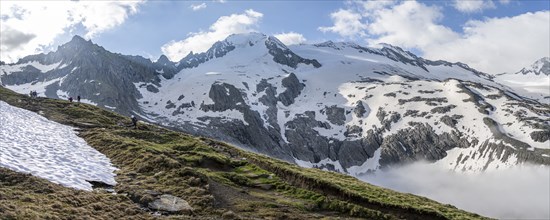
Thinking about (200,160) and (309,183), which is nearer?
(309,183)

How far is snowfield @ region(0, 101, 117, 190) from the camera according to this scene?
34.4 meters

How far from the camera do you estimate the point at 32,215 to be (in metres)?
22.9

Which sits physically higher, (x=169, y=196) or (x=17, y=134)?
(x=17, y=134)

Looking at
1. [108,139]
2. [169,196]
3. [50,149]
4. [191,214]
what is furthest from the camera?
[108,139]

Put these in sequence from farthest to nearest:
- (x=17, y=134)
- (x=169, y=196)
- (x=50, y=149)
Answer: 1. (x=17, y=134)
2. (x=50, y=149)
3. (x=169, y=196)

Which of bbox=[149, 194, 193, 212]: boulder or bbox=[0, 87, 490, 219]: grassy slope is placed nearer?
bbox=[0, 87, 490, 219]: grassy slope

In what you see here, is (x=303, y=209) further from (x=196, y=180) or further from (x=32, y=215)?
(x=32, y=215)

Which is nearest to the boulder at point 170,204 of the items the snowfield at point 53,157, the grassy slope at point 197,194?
the grassy slope at point 197,194

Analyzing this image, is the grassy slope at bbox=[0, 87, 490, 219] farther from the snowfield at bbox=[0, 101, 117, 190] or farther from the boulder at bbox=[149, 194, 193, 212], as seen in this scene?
the snowfield at bbox=[0, 101, 117, 190]

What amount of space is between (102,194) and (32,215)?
28.3 ft

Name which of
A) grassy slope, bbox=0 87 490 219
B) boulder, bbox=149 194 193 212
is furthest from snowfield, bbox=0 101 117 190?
boulder, bbox=149 194 193 212

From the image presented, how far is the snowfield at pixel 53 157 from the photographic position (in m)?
34.4

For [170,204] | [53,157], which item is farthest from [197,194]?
[53,157]

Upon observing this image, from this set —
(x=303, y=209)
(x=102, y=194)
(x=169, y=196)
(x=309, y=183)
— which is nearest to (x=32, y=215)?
(x=102, y=194)
